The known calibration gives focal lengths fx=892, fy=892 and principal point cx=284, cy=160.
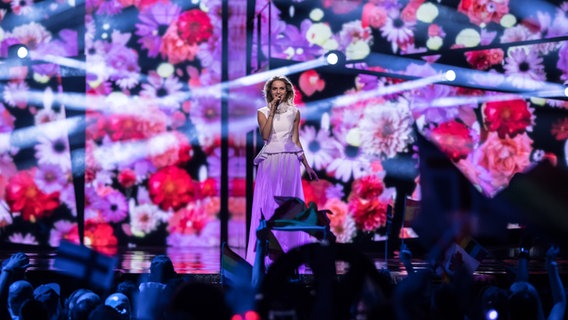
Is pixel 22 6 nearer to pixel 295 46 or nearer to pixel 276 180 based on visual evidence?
pixel 295 46

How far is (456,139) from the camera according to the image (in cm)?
888

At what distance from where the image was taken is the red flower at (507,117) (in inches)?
351

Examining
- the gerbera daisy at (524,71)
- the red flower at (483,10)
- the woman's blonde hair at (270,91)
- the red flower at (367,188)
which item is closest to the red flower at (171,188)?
the red flower at (367,188)

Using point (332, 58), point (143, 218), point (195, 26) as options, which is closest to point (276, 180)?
point (332, 58)

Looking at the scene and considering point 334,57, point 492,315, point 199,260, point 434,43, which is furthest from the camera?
point 434,43

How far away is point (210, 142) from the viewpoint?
8.80 m

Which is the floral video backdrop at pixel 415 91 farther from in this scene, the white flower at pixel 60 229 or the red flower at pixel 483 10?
the white flower at pixel 60 229

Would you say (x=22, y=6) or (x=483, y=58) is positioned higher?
(x=22, y=6)

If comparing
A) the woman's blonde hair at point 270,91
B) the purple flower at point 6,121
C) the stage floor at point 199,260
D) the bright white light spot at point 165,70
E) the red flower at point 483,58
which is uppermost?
the red flower at point 483,58

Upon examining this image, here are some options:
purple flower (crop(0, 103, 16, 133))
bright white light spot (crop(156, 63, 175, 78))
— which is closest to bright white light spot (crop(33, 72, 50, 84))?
purple flower (crop(0, 103, 16, 133))

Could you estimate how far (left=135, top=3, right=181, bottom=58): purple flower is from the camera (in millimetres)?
8758

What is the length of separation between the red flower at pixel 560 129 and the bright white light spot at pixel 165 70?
12.7 ft

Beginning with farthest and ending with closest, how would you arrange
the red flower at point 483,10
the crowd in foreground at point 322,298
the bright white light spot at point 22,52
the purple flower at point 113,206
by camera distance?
the red flower at point 483,10 → the purple flower at point 113,206 → the bright white light spot at point 22,52 → the crowd in foreground at point 322,298

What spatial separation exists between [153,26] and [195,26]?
16.2 inches
